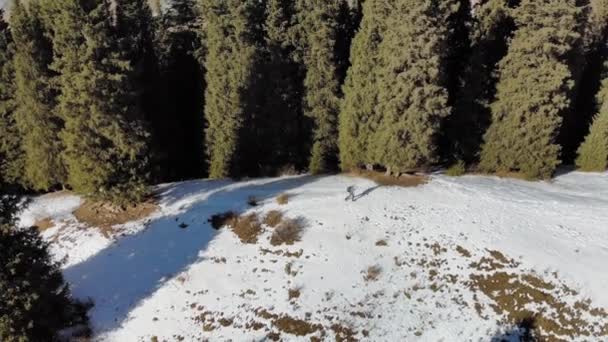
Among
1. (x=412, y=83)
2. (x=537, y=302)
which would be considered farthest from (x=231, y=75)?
(x=537, y=302)

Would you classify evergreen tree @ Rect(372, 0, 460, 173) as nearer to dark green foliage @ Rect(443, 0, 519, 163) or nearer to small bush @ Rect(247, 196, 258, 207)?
dark green foliage @ Rect(443, 0, 519, 163)

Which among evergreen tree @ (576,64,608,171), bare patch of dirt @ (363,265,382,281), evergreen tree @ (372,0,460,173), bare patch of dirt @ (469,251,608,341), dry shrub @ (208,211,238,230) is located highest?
evergreen tree @ (372,0,460,173)

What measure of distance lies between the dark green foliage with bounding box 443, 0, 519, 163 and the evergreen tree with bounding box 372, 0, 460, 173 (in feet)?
10.3

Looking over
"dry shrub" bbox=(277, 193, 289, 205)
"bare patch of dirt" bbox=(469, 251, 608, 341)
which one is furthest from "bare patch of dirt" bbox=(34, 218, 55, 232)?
"bare patch of dirt" bbox=(469, 251, 608, 341)

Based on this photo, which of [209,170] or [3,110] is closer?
[3,110]

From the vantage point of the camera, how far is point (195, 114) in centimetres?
3697

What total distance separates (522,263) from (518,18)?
13.9 metres

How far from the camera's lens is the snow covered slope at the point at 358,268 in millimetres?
17641

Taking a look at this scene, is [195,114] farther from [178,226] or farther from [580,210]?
[580,210]

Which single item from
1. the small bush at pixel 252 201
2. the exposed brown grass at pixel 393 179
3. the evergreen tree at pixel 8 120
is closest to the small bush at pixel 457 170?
the exposed brown grass at pixel 393 179

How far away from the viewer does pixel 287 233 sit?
2180 centimetres

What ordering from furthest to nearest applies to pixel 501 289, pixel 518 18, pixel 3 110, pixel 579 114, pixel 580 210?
pixel 579 114 < pixel 3 110 < pixel 518 18 < pixel 580 210 < pixel 501 289

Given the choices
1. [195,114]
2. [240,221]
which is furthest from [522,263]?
[195,114]

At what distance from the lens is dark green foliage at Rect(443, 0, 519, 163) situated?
91.4 ft
